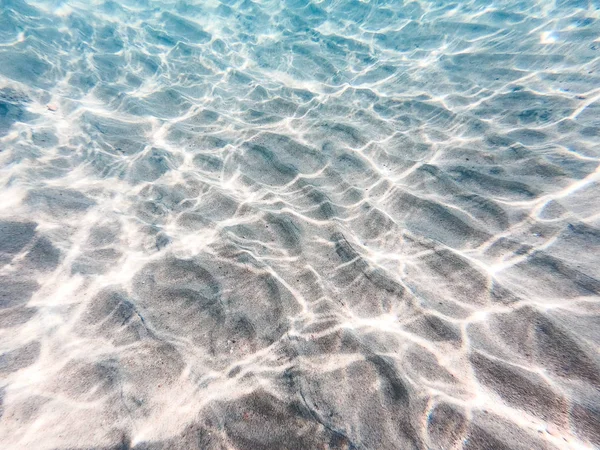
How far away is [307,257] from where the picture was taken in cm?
344

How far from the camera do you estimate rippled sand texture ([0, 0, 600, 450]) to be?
2160 mm

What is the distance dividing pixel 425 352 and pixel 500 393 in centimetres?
54

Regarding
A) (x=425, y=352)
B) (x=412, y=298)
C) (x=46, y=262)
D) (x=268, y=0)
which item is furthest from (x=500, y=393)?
(x=268, y=0)

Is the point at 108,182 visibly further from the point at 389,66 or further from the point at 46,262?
the point at 389,66

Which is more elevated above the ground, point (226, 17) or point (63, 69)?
point (226, 17)

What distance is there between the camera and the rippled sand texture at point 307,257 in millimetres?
2160

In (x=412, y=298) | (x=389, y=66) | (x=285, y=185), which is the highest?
(x=389, y=66)

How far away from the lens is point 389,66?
8250mm

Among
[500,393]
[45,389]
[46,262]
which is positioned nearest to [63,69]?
[46,262]

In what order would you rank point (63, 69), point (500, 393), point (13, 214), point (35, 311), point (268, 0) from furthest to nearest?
point (268, 0), point (63, 69), point (13, 214), point (35, 311), point (500, 393)

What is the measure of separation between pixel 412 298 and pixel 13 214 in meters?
4.63

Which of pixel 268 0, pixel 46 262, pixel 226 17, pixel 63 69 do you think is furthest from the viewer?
pixel 268 0

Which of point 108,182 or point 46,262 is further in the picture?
point 108,182

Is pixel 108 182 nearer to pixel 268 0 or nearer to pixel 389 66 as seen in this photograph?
pixel 389 66
